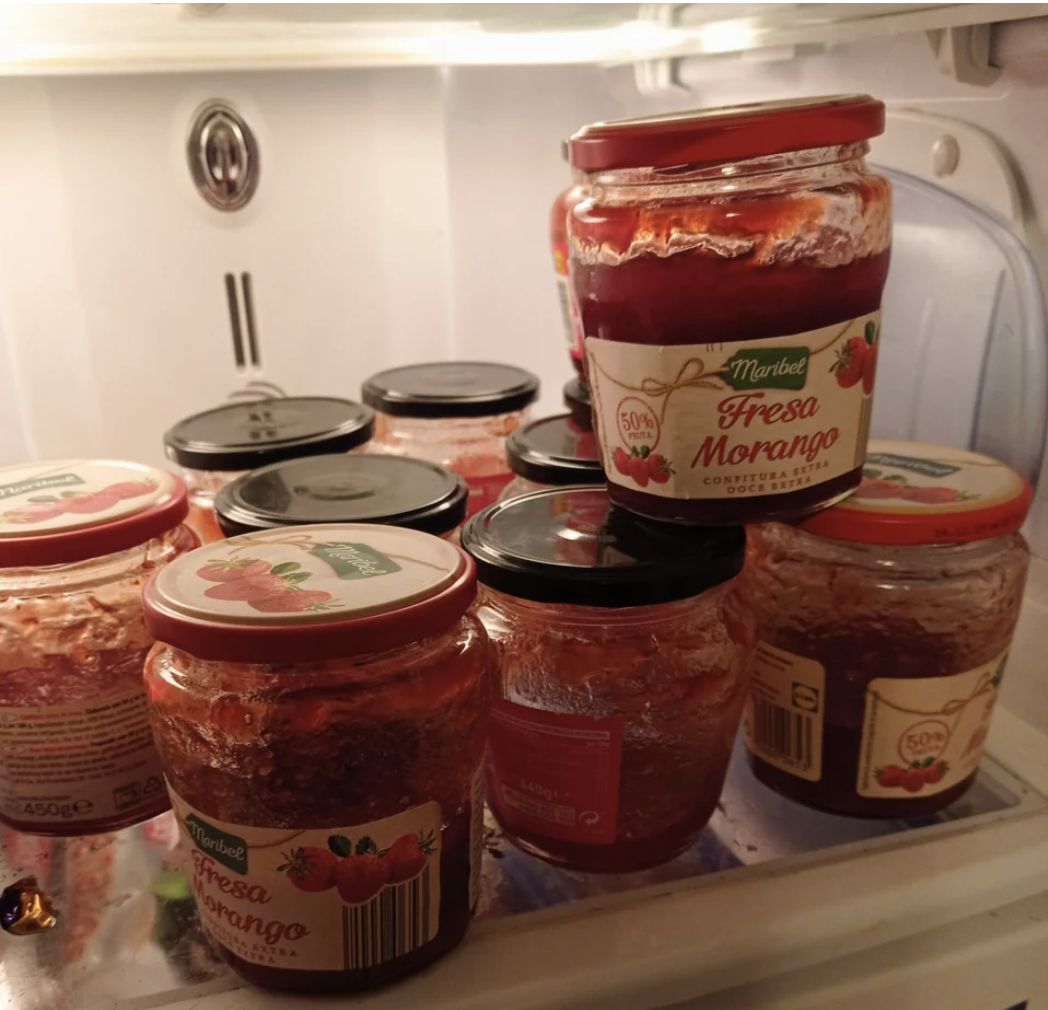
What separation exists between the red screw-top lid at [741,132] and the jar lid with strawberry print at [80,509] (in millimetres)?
381

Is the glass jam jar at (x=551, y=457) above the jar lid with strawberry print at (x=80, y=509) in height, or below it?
below

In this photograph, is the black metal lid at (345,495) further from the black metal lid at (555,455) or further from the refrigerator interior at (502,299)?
the refrigerator interior at (502,299)

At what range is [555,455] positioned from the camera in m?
0.80

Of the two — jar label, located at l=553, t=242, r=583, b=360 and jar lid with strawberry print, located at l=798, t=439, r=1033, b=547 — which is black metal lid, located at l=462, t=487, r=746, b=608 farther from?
jar label, located at l=553, t=242, r=583, b=360

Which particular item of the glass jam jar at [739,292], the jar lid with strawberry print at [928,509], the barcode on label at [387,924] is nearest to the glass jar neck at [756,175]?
the glass jam jar at [739,292]

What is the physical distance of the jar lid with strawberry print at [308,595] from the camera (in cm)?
47

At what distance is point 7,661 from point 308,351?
67cm

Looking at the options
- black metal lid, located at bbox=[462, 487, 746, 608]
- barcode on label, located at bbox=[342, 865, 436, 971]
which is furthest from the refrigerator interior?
black metal lid, located at bbox=[462, 487, 746, 608]

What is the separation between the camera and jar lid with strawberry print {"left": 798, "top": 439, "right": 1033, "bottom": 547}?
62cm

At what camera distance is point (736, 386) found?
0.56 m

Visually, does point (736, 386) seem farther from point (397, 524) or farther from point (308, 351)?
point (308, 351)

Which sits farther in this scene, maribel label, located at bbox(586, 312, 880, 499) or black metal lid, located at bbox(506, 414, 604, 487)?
black metal lid, located at bbox(506, 414, 604, 487)

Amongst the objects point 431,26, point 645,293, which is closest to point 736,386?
point 645,293

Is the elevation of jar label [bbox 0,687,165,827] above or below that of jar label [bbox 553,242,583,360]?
below
